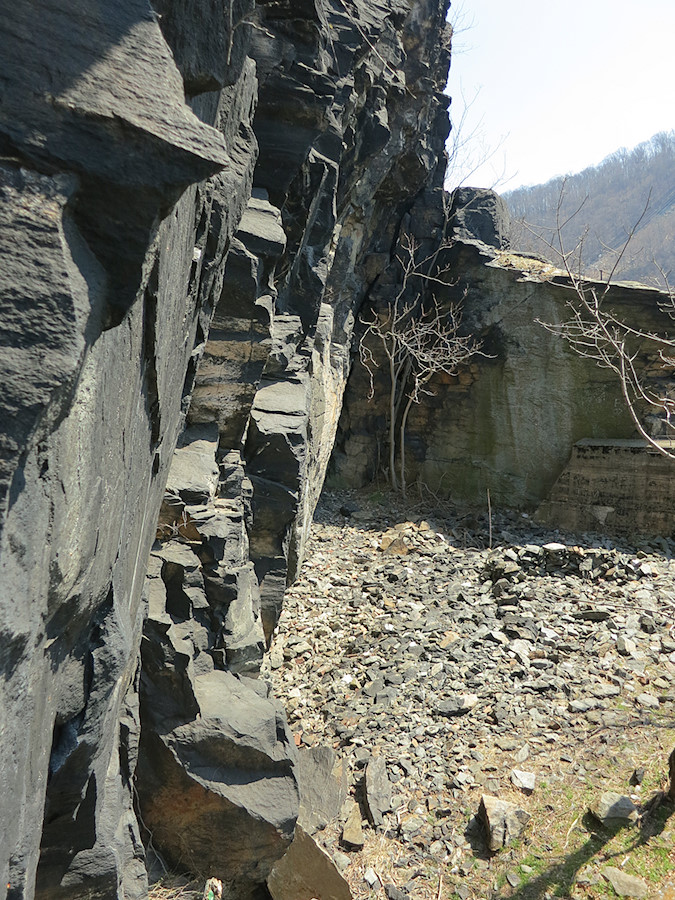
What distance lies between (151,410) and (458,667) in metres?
4.78

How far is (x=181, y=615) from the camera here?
4.24m

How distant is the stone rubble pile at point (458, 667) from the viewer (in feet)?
16.6

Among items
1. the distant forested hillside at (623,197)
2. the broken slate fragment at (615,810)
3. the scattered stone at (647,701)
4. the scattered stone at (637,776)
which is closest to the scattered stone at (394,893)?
the broken slate fragment at (615,810)

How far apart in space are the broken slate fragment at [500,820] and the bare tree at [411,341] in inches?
322

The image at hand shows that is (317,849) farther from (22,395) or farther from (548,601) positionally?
(548,601)

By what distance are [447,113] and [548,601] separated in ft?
32.2

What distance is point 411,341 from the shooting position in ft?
41.4

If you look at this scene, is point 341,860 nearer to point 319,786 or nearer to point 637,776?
point 319,786

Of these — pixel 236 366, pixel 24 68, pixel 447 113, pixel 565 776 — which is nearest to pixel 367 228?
pixel 447 113

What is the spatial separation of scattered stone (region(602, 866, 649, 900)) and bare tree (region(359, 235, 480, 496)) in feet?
28.5

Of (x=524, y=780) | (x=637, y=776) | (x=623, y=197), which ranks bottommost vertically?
(x=524, y=780)

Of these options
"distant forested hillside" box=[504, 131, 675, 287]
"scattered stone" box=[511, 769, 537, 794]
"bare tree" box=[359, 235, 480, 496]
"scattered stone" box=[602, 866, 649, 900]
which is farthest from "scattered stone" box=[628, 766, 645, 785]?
"distant forested hillside" box=[504, 131, 675, 287]

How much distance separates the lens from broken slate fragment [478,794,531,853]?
4.45 m

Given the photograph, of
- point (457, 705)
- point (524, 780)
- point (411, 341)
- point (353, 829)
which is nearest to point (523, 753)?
point (524, 780)
